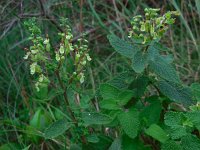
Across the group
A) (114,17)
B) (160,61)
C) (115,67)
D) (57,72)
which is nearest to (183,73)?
(115,67)

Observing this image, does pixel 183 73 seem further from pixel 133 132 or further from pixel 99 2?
pixel 133 132

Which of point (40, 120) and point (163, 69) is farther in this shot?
point (40, 120)

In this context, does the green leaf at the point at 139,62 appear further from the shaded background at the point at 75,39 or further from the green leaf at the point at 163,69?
the shaded background at the point at 75,39

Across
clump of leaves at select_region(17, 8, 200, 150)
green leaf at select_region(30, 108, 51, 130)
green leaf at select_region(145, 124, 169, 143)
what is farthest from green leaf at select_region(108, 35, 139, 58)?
green leaf at select_region(30, 108, 51, 130)

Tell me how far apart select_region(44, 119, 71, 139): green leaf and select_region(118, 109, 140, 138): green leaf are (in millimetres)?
145

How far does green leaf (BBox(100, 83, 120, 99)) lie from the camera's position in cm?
136

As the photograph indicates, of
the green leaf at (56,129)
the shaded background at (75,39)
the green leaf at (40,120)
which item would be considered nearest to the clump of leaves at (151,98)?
the green leaf at (56,129)

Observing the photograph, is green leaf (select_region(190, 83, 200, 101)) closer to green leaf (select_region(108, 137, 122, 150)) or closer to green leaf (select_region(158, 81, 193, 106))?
green leaf (select_region(158, 81, 193, 106))

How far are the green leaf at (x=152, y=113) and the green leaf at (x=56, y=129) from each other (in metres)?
0.22

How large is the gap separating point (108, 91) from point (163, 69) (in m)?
0.16

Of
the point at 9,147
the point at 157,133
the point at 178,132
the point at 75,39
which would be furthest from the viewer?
the point at 75,39

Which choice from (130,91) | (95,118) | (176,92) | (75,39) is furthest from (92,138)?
(75,39)

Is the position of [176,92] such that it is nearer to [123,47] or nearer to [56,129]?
[123,47]

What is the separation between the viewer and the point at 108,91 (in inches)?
53.9
